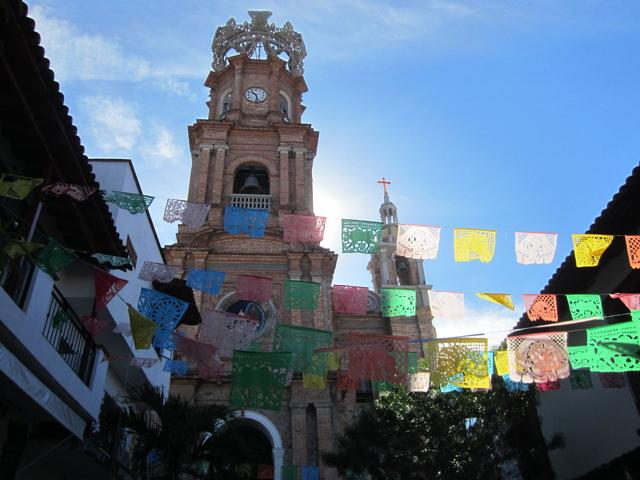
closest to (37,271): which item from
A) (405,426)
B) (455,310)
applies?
(455,310)

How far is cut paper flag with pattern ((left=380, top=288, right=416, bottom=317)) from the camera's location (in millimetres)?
10586

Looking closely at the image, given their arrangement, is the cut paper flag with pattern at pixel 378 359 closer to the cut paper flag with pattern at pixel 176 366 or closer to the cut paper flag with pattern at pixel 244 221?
the cut paper flag with pattern at pixel 244 221

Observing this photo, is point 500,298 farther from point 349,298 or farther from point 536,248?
point 349,298

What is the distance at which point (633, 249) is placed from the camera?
29.6ft

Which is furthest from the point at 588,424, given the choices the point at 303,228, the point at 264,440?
the point at 264,440

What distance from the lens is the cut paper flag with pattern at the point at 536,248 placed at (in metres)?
9.70

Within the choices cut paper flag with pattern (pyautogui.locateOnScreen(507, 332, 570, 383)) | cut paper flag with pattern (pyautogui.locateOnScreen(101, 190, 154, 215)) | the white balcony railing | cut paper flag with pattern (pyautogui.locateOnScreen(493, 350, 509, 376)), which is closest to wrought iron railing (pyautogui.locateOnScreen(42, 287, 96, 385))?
cut paper flag with pattern (pyautogui.locateOnScreen(101, 190, 154, 215))

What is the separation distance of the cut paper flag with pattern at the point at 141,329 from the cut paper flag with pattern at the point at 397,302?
13.4 feet

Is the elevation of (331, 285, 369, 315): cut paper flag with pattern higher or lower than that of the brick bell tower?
lower

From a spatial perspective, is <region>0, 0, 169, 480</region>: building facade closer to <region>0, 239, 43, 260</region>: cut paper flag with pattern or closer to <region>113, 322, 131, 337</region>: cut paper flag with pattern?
<region>0, 239, 43, 260</region>: cut paper flag with pattern

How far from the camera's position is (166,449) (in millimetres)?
9031

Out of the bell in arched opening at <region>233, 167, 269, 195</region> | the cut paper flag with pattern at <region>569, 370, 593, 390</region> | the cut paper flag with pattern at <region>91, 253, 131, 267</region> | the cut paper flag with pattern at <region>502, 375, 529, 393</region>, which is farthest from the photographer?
the bell in arched opening at <region>233, 167, 269, 195</region>

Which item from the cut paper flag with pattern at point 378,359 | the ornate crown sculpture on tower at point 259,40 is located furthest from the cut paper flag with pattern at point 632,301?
the ornate crown sculpture on tower at point 259,40

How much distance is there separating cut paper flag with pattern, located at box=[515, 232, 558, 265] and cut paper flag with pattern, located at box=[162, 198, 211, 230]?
5.28 meters
